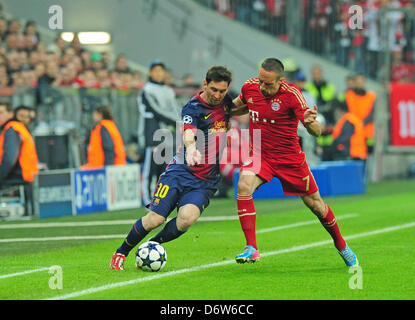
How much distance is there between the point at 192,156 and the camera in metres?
9.15

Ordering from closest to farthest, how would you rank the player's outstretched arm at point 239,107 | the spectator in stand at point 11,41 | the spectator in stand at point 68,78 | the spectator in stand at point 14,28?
the player's outstretched arm at point 239,107 → the spectator in stand at point 68,78 → the spectator in stand at point 11,41 → the spectator in stand at point 14,28

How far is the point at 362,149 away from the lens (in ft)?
69.5

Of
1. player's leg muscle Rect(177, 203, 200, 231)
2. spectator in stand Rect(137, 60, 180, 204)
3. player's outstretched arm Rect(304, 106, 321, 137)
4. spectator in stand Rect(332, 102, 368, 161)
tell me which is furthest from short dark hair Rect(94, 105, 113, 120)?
player's outstretched arm Rect(304, 106, 321, 137)

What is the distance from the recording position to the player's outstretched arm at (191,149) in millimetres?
9148

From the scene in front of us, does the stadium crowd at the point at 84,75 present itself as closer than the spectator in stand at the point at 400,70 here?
Yes

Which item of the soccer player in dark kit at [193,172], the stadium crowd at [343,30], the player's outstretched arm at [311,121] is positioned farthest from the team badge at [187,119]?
the stadium crowd at [343,30]

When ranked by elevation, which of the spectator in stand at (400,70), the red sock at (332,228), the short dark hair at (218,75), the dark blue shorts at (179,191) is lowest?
the red sock at (332,228)

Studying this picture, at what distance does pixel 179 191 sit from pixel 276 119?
1223 millimetres

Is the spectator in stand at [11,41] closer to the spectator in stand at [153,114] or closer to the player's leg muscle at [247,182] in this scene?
the spectator in stand at [153,114]

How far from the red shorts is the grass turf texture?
2.62ft

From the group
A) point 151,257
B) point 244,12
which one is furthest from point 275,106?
point 244,12

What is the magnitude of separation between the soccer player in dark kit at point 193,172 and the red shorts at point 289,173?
1.39 feet
